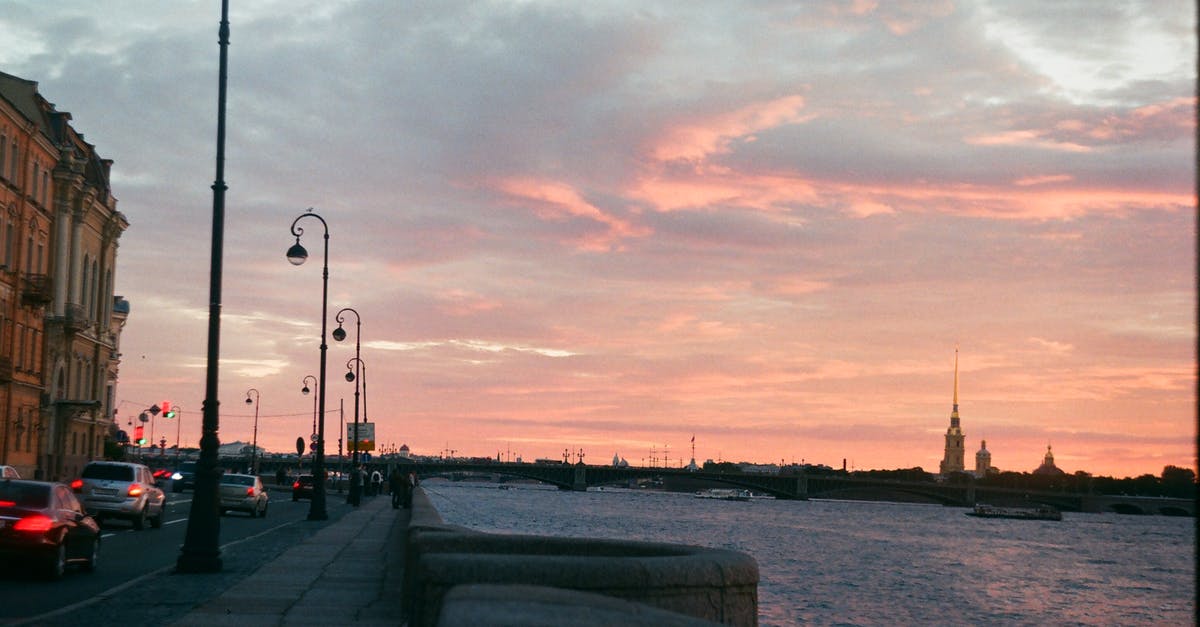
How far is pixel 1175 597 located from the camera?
7056 cm

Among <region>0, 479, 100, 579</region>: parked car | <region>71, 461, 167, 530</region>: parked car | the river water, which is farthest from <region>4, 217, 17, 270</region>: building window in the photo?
<region>0, 479, 100, 579</region>: parked car

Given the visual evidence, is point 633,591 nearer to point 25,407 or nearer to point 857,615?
point 857,615

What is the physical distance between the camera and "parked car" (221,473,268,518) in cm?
4766

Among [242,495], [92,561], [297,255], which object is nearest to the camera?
[92,561]

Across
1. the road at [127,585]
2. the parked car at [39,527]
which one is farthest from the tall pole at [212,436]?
the parked car at [39,527]

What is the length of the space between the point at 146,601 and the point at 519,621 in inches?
466

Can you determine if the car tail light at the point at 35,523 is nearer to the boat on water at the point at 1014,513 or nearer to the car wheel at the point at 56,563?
the car wheel at the point at 56,563

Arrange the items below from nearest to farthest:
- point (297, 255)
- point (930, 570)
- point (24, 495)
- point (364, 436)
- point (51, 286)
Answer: point (24, 495) < point (297, 255) < point (51, 286) < point (364, 436) < point (930, 570)

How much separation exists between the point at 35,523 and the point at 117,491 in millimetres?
15770

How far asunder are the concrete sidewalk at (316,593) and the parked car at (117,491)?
10127mm

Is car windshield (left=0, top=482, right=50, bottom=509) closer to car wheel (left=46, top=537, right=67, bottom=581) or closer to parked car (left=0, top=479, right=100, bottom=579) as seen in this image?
parked car (left=0, top=479, right=100, bottom=579)

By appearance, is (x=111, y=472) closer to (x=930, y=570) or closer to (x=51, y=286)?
(x=51, y=286)

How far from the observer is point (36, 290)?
5850 centimetres

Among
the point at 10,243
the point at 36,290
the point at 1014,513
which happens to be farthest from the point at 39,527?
the point at 1014,513
